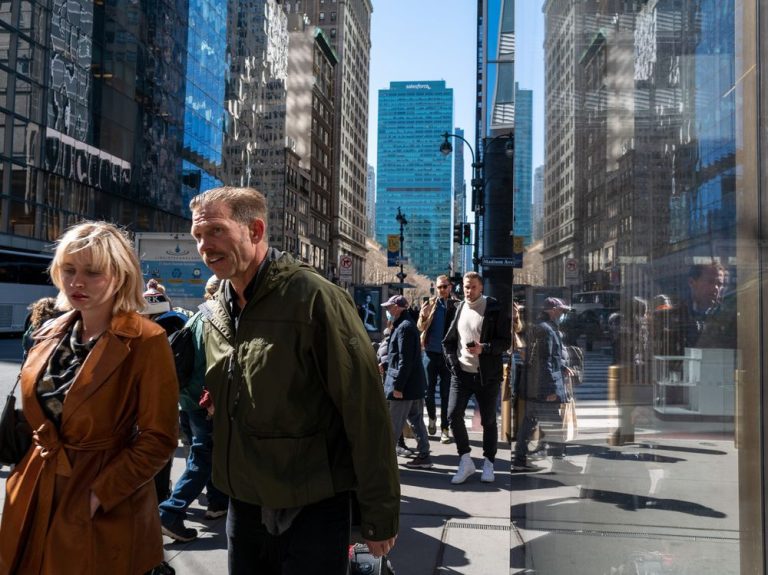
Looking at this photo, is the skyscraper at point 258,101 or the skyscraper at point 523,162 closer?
the skyscraper at point 523,162

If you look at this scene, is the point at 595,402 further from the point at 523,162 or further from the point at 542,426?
the point at 523,162

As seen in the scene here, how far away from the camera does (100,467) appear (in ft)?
7.55

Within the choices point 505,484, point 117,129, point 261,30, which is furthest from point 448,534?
point 261,30

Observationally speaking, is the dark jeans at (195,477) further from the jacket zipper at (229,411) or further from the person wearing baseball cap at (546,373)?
the person wearing baseball cap at (546,373)

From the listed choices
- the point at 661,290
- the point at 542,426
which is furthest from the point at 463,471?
the point at 661,290

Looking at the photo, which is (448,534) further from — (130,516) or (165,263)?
(165,263)

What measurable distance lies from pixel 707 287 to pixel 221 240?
1565 mm

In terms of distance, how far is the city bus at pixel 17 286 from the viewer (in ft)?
94.5

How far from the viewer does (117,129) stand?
4491cm

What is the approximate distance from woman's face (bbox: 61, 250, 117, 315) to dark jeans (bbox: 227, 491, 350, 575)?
3.19 ft

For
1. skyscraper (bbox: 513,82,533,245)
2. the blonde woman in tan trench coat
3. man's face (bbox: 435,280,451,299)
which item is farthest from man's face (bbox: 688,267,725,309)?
man's face (bbox: 435,280,451,299)

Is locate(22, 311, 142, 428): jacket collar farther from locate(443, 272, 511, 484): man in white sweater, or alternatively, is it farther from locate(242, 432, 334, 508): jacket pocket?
locate(443, 272, 511, 484): man in white sweater

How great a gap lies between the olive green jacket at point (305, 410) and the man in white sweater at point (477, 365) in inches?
160

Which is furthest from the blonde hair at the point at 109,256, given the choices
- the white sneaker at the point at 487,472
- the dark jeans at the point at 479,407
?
the white sneaker at the point at 487,472
